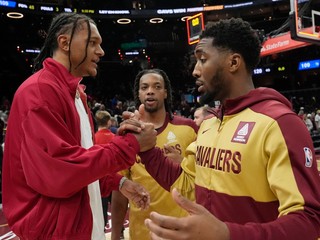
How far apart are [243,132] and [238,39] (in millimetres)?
429

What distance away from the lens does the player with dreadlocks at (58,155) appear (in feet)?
5.00

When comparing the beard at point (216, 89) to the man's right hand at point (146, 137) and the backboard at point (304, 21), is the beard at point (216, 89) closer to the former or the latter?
the man's right hand at point (146, 137)

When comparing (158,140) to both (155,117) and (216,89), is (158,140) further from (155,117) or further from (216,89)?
(216,89)

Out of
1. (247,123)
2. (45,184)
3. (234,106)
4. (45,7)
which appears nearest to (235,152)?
(247,123)

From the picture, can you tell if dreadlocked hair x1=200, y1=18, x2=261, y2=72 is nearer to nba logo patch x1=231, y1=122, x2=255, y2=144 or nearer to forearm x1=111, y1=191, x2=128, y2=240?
nba logo patch x1=231, y1=122, x2=255, y2=144

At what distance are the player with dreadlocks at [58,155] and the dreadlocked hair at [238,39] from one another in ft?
1.72

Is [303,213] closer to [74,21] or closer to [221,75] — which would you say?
[221,75]

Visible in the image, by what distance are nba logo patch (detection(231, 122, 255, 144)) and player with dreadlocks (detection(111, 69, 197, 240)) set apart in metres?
1.09

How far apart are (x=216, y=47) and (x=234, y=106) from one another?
0.26 metres

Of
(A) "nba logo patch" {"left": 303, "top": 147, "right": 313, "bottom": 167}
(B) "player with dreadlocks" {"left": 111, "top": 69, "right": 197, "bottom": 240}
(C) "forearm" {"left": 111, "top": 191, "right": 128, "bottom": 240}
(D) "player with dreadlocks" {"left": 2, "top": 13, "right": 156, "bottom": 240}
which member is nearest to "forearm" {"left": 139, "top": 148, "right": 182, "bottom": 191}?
(D) "player with dreadlocks" {"left": 2, "top": 13, "right": 156, "bottom": 240}

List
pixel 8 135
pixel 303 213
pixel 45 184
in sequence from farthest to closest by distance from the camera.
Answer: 1. pixel 8 135
2. pixel 45 184
3. pixel 303 213

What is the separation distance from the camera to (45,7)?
20719 mm

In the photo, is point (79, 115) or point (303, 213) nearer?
point (303, 213)

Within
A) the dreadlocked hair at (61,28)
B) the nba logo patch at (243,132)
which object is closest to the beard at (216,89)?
the nba logo patch at (243,132)
